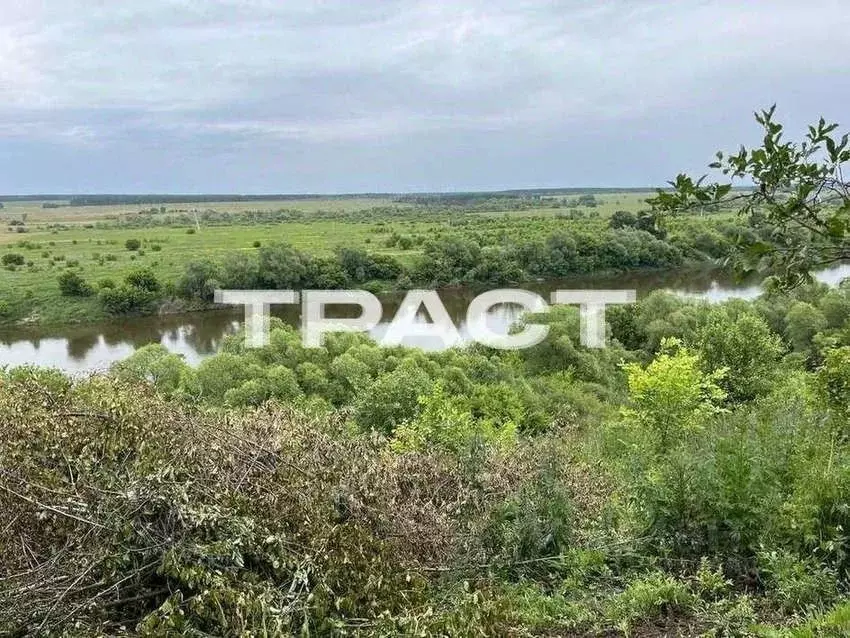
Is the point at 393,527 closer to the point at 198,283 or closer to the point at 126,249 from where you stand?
the point at 198,283

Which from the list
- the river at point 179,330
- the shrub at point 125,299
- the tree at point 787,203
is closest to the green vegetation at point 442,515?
the tree at point 787,203

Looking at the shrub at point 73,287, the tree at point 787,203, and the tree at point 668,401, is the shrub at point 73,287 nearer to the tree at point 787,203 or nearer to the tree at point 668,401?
the tree at point 668,401

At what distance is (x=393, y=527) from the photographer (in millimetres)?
4945

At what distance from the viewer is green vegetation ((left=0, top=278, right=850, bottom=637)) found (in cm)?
366

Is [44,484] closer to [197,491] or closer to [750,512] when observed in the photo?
[197,491]

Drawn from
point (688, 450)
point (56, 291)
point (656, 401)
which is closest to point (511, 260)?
point (56, 291)

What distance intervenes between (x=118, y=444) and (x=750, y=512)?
423cm

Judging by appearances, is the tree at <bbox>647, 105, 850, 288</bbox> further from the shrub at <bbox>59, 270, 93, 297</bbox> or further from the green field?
the shrub at <bbox>59, 270, 93, 297</bbox>

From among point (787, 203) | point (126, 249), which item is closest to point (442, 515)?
point (787, 203)

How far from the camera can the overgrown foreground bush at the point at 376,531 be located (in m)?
3.65

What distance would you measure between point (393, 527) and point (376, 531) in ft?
0.48

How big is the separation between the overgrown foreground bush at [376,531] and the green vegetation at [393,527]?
0.05 ft

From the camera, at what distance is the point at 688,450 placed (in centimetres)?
545

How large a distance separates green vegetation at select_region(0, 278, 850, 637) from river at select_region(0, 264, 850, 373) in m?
19.8
